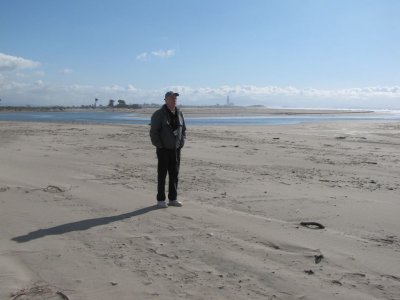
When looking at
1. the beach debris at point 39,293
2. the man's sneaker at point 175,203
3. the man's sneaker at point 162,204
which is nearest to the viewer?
the beach debris at point 39,293

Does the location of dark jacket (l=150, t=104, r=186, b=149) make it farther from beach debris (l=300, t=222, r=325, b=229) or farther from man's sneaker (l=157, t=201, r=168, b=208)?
beach debris (l=300, t=222, r=325, b=229)

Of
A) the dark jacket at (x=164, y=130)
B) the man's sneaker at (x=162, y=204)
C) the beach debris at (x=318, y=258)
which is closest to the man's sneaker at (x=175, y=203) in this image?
the man's sneaker at (x=162, y=204)

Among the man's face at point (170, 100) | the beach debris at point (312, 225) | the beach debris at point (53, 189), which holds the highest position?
the man's face at point (170, 100)

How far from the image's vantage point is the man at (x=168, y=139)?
7297mm

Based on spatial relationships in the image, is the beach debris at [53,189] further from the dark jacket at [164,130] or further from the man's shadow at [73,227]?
the dark jacket at [164,130]

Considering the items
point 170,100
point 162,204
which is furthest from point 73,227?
point 170,100

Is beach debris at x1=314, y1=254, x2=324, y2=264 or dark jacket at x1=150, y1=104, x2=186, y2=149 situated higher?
dark jacket at x1=150, y1=104, x2=186, y2=149

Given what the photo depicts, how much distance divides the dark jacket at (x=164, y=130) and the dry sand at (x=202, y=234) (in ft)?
3.58

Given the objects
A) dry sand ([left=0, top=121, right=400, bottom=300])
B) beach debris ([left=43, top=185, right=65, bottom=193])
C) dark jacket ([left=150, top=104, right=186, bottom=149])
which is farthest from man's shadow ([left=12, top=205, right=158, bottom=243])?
beach debris ([left=43, top=185, right=65, bottom=193])

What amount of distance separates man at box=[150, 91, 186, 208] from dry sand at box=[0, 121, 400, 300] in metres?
0.37

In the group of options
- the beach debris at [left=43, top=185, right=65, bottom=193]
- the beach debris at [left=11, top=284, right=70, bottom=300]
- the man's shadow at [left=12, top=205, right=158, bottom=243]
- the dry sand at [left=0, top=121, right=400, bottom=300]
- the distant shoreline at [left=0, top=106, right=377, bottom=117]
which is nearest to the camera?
the beach debris at [left=11, top=284, right=70, bottom=300]

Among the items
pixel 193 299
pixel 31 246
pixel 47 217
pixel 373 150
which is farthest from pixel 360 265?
pixel 373 150

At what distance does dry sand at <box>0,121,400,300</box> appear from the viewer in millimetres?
4289

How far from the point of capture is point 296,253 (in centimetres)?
512
